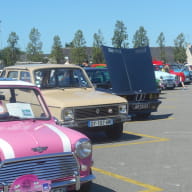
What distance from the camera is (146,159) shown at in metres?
8.12

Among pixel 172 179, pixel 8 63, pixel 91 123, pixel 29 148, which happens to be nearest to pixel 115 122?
pixel 91 123

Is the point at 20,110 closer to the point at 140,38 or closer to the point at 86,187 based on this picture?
the point at 86,187

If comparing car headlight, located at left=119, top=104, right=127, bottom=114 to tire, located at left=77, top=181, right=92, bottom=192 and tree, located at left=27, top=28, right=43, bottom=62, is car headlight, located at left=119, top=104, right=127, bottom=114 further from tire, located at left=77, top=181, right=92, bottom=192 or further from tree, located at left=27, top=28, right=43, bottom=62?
tree, located at left=27, top=28, right=43, bottom=62

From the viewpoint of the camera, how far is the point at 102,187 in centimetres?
639

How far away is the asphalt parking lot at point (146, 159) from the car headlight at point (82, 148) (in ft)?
3.74

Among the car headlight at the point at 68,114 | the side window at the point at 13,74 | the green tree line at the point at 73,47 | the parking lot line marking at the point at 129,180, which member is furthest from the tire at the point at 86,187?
the green tree line at the point at 73,47

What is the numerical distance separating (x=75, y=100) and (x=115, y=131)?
1423 millimetres

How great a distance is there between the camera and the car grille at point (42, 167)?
184 inches

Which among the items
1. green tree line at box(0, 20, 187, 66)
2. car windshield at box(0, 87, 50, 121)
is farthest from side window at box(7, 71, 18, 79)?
green tree line at box(0, 20, 187, 66)

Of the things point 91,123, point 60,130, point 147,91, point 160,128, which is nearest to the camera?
point 60,130

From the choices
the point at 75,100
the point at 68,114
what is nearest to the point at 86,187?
the point at 68,114

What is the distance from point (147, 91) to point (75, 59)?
5925 cm

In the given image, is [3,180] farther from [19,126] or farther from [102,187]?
[102,187]

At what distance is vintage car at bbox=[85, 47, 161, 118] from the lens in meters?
13.4
